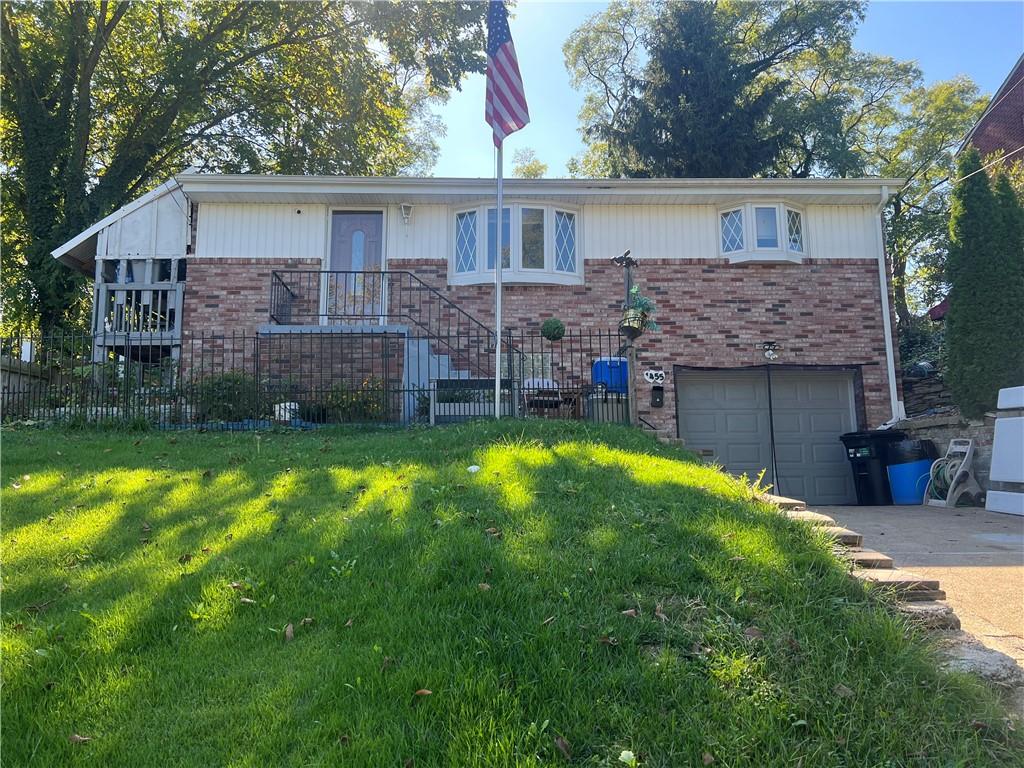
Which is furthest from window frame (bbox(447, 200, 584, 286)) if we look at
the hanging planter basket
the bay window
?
the hanging planter basket

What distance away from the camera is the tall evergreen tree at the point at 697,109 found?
714 inches

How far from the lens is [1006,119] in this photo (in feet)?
54.2

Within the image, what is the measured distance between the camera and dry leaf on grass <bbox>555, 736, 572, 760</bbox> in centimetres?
201

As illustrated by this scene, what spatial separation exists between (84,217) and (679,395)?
13.5 metres

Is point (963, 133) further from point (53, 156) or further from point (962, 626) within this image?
→ point (53, 156)

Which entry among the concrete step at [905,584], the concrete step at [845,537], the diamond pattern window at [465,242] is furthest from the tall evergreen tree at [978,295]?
the diamond pattern window at [465,242]

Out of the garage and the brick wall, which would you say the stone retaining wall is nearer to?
the garage

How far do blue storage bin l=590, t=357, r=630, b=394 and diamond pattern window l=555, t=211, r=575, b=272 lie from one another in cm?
194

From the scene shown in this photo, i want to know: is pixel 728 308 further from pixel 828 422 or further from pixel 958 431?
pixel 958 431

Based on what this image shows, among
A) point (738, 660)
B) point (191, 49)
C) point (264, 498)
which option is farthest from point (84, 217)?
point (738, 660)

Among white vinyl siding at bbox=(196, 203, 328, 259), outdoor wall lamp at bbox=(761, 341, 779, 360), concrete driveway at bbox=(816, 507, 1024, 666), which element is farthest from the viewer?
white vinyl siding at bbox=(196, 203, 328, 259)

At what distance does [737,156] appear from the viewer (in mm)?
18156

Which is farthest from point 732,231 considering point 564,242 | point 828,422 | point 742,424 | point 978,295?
point 978,295

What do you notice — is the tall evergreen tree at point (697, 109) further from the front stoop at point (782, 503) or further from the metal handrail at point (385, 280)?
the front stoop at point (782, 503)
